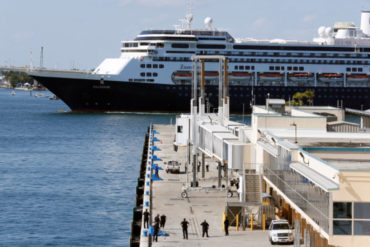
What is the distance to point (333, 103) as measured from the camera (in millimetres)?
136500

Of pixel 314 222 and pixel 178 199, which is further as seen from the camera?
pixel 178 199

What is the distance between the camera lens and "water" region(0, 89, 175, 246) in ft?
137

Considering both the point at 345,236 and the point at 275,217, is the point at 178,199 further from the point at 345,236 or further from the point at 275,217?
the point at 345,236

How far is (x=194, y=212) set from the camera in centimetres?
3862

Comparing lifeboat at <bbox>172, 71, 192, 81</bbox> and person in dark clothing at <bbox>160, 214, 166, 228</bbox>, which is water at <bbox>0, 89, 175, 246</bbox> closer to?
person in dark clothing at <bbox>160, 214, 166, 228</bbox>

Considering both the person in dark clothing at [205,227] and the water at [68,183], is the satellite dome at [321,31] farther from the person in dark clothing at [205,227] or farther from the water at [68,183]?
the person in dark clothing at [205,227]

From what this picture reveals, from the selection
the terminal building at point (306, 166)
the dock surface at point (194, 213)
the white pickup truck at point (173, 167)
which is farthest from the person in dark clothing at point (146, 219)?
the white pickup truck at point (173, 167)

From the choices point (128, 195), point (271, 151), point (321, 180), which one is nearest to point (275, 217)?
point (271, 151)

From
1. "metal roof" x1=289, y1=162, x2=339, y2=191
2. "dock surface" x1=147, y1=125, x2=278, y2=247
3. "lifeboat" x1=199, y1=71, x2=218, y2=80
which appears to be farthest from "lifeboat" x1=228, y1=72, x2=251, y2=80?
"metal roof" x1=289, y1=162, x2=339, y2=191

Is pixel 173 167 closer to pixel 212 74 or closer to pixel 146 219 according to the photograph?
pixel 146 219

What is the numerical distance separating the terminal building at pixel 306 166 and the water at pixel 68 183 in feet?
20.2

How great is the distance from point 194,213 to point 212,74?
9622 centimetres

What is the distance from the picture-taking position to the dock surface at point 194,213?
32.4 metres

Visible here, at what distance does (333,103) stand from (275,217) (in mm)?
101419
